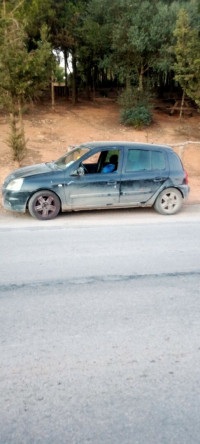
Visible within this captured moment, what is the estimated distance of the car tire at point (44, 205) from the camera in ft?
26.6

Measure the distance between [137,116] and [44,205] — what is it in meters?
16.5

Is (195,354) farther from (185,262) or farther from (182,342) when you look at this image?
(185,262)

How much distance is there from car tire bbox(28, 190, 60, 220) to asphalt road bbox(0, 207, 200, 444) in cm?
166

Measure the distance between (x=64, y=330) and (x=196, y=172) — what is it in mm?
13235

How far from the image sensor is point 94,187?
27.3ft

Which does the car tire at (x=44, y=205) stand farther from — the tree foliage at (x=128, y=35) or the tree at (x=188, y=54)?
the tree at (x=188, y=54)

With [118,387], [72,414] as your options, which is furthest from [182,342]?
[72,414]

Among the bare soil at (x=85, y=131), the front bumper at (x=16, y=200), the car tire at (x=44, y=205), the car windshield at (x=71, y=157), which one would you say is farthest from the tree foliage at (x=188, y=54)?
the front bumper at (x=16, y=200)

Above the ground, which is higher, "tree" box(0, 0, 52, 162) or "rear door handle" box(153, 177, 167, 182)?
"tree" box(0, 0, 52, 162)

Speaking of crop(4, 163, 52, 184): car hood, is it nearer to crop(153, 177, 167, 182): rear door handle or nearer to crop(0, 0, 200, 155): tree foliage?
crop(153, 177, 167, 182): rear door handle

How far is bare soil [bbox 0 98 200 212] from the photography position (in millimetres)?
17844

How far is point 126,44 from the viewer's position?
22.6 meters

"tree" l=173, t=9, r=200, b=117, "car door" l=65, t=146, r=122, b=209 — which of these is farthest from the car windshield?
"tree" l=173, t=9, r=200, b=117

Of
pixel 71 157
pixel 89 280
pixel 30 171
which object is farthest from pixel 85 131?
pixel 89 280
